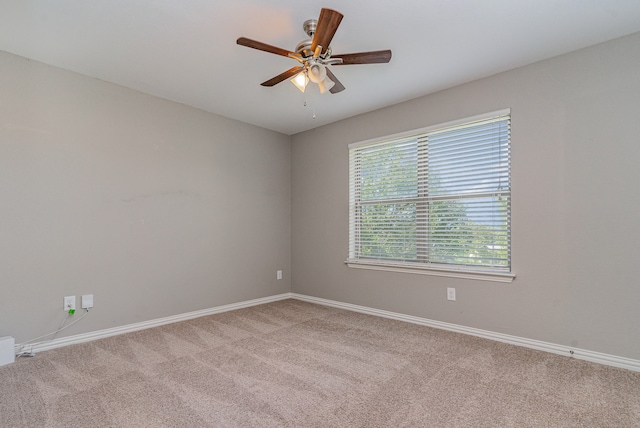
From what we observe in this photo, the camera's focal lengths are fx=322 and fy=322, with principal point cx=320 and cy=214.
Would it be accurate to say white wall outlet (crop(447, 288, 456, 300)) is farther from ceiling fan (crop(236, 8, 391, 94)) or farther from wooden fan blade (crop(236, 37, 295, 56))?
wooden fan blade (crop(236, 37, 295, 56))

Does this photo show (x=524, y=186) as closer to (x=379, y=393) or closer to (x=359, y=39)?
(x=359, y=39)

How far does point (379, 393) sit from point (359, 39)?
240 centimetres

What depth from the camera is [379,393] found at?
1939 millimetres

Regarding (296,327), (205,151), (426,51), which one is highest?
(426,51)

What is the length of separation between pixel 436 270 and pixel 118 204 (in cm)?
315

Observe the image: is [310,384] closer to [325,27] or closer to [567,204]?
[325,27]

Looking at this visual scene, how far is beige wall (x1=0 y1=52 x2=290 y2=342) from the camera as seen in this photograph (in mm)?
2553

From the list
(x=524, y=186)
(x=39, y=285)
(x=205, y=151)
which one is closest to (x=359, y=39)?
(x=524, y=186)

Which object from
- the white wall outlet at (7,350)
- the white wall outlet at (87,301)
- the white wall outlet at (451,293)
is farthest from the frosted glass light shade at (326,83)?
the white wall outlet at (7,350)

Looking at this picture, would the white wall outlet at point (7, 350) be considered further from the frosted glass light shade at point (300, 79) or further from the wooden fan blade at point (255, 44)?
the frosted glass light shade at point (300, 79)

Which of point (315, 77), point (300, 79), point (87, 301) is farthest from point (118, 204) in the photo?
point (315, 77)

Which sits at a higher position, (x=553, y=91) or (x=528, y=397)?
(x=553, y=91)

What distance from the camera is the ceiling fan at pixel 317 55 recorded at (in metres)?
1.86

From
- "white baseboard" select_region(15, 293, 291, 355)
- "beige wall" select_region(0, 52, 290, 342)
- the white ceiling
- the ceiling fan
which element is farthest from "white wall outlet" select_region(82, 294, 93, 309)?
the ceiling fan
